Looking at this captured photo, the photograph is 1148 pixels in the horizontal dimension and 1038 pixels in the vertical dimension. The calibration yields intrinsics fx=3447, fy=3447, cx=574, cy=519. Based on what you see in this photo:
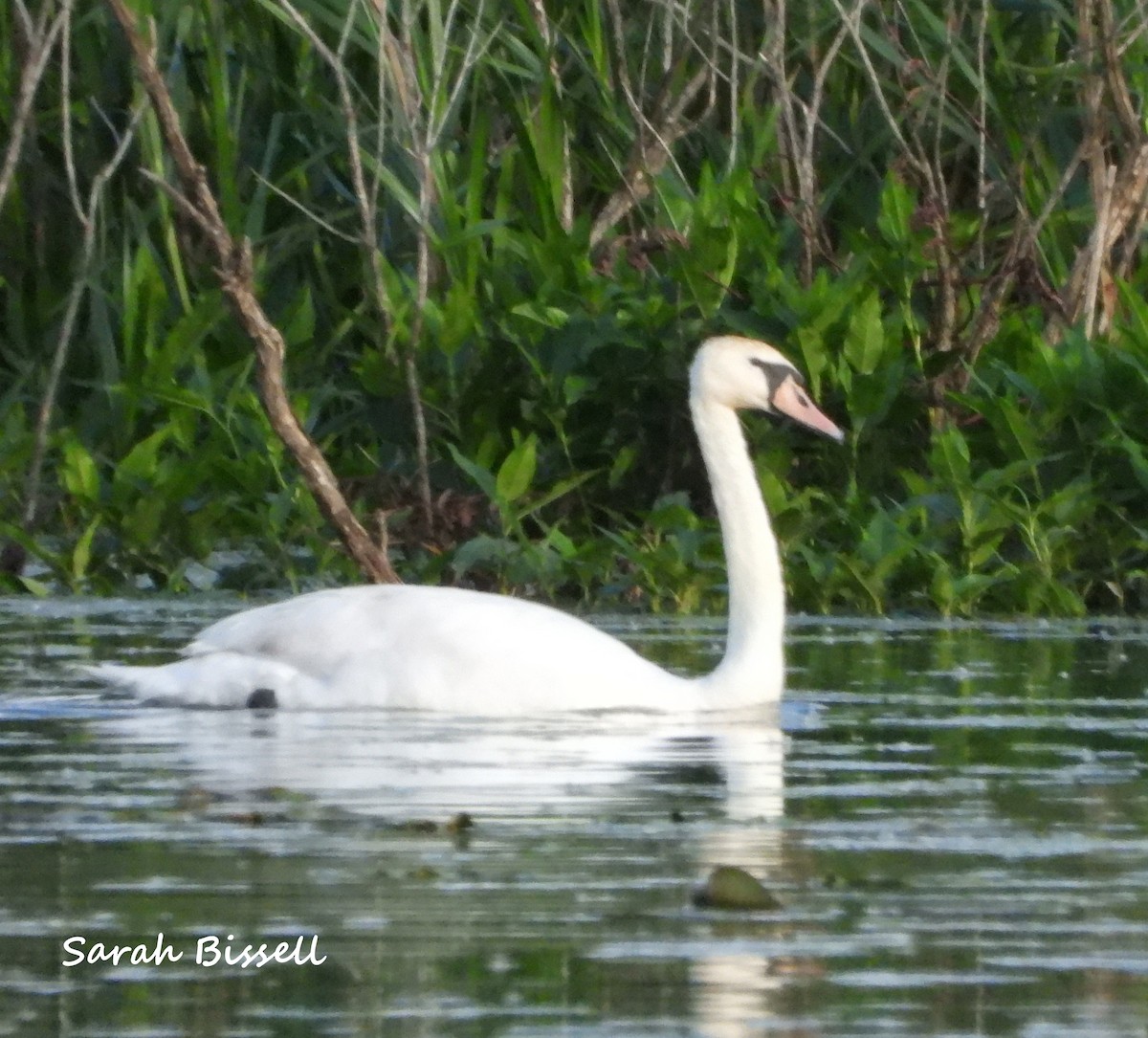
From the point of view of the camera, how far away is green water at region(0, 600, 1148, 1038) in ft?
12.6

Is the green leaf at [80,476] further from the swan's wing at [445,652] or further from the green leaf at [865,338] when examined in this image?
the swan's wing at [445,652]

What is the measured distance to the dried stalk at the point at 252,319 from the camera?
346 inches

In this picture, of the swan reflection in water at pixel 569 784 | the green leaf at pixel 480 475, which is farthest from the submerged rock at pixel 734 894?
the green leaf at pixel 480 475

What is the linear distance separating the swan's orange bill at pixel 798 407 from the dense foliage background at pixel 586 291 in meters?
1.13

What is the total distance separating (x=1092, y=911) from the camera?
14.6 feet

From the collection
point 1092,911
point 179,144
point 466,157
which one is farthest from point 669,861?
point 466,157

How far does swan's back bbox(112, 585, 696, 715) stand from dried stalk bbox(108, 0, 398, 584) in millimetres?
1601

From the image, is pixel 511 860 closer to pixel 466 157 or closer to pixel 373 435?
pixel 373 435

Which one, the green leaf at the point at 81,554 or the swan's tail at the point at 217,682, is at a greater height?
the green leaf at the point at 81,554

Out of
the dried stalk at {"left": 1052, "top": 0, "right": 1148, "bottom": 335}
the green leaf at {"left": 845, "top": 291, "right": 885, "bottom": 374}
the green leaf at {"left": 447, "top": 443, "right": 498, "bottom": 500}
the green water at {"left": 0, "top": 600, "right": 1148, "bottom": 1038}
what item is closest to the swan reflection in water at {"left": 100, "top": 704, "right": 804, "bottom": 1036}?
the green water at {"left": 0, "top": 600, "right": 1148, "bottom": 1038}

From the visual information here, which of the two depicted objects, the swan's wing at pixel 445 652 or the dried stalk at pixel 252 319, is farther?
the dried stalk at pixel 252 319

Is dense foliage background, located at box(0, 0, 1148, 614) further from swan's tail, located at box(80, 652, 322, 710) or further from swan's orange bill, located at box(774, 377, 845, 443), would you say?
swan's tail, located at box(80, 652, 322, 710)

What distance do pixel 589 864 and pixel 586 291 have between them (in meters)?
5.70

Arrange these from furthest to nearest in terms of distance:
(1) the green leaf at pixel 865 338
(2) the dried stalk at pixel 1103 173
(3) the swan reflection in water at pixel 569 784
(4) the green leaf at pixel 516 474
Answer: (2) the dried stalk at pixel 1103 173 → (1) the green leaf at pixel 865 338 → (4) the green leaf at pixel 516 474 → (3) the swan reflection in water at pixel 569 784
